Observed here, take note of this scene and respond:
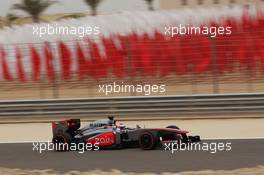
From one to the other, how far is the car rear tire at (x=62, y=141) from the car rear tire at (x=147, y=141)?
1145mm

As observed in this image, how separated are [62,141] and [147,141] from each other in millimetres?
1423

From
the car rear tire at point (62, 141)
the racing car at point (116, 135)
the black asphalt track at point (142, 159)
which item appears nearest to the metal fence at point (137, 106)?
the black asphalt track at point (142, 159)

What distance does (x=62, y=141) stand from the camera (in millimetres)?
10000

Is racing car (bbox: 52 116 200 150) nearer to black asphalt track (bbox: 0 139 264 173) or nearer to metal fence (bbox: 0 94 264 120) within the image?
black asphalt track (bbox: 0 139 264 173)

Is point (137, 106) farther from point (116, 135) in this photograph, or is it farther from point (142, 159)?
point (142, 159)

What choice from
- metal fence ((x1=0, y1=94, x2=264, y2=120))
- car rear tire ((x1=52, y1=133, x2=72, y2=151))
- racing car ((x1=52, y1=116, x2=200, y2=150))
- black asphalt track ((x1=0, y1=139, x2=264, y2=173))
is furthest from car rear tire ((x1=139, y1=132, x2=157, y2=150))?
metal fence ((x1=0, y1=94, x2=264, y2=120))

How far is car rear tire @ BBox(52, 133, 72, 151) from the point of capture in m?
9.72

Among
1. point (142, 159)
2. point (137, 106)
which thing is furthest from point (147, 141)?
point (137, 106)

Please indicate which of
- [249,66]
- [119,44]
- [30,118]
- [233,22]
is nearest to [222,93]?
[249,66]

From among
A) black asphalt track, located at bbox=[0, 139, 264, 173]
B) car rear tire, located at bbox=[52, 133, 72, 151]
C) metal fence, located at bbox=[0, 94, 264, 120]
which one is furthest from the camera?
metal fence, located at bbox=[0, 94, 264, 120]

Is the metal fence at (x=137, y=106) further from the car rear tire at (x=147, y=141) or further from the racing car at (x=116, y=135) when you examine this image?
the car rear tire at (x=147, y=141)

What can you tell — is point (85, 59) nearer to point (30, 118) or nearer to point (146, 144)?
point (30, 118)

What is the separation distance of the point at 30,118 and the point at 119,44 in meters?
3.64

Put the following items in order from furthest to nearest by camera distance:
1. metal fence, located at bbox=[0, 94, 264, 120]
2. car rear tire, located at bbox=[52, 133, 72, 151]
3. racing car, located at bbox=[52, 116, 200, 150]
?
metal fence, located at bbox=[0, 94, 264, 120]
car rear tire, located at bbox=[52, 133, 72, 151]
racing car, located at bbox=[52, 116, 200, 150]
